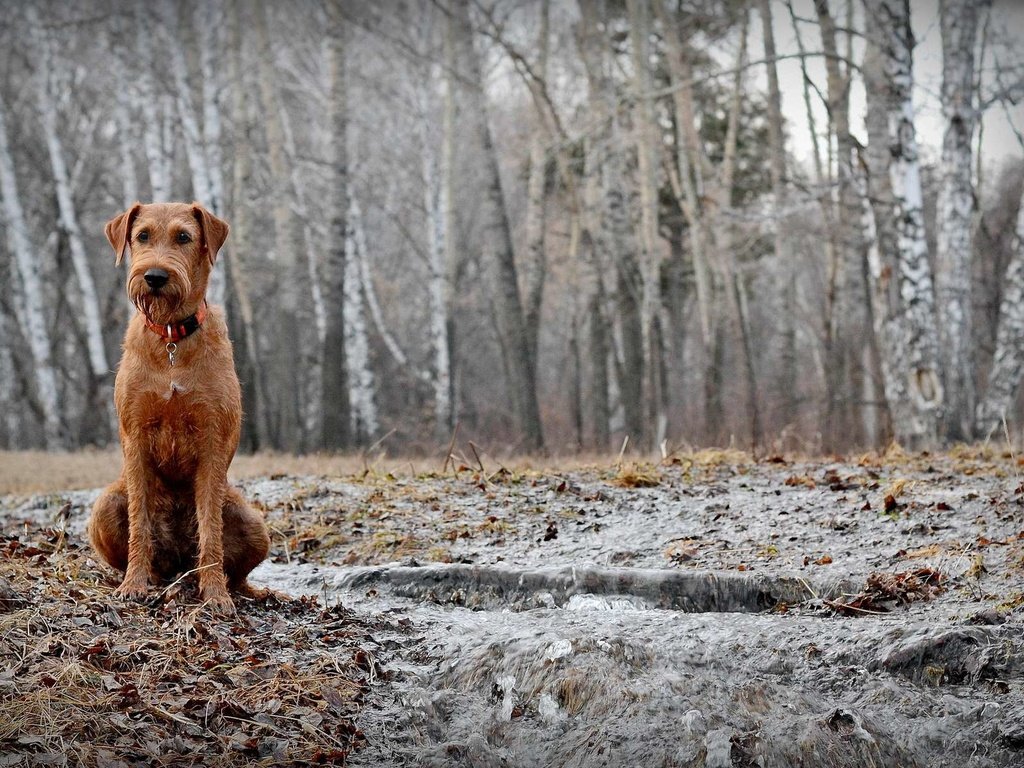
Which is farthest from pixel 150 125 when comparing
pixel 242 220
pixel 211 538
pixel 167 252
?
pixel 211 538

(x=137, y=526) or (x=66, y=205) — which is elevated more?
(x=66, y=205)

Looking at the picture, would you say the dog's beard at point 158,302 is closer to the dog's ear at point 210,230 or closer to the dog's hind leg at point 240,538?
the dog's ear at point 210,230

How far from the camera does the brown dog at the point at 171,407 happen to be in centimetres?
418

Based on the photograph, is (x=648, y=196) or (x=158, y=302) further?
(x=648, y=196)

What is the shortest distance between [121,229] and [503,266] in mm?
9439

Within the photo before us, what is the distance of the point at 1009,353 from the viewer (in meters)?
11.6

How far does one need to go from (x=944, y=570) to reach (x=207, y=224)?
151 inches

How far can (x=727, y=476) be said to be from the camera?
7309mm

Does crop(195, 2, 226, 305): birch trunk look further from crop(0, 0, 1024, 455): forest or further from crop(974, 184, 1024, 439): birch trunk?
crop(974, 184, 1024, 439): birch trunk

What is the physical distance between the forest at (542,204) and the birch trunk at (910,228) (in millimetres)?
26

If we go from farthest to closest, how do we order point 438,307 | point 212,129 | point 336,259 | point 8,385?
point 8,385
point 438,307
point 212,129
point 336,259

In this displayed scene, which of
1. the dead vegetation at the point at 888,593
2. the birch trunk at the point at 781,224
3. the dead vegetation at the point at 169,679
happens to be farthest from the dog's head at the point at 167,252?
the birch trunk at the point at 781,224

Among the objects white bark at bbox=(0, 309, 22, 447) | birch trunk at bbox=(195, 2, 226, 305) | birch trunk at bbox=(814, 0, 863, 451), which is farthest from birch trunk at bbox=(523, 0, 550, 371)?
white bark at bbox=(0, 309, 22, 447)

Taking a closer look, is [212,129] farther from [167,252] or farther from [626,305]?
[167,252]
